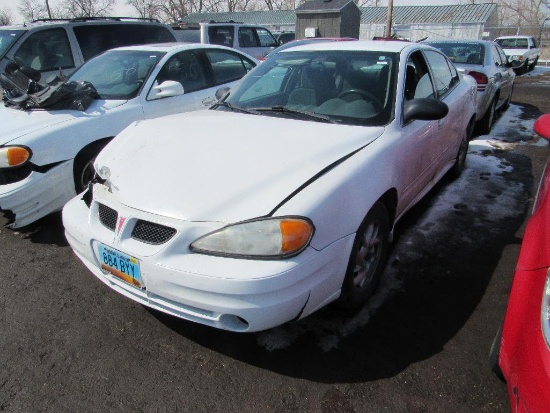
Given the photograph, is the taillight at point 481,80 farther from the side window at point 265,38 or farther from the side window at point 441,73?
the side window at point 265,38

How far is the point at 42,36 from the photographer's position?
653cm

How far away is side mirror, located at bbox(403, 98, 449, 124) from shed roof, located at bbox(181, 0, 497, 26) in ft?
119

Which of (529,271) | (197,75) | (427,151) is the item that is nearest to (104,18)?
(197,75)

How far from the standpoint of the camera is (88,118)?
3756 millimetres

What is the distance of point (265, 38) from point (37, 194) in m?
10.9

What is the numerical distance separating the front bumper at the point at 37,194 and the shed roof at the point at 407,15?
35.6m

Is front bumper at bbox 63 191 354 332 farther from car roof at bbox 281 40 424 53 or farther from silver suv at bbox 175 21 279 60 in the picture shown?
silver suv at bbox 175 21 279 60

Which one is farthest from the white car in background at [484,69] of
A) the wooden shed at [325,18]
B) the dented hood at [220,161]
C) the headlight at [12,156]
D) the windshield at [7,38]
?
the wooden shed at [325,18]

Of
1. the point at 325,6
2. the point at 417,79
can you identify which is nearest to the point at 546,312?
the point at 417,79

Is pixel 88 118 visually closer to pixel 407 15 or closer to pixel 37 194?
pixel 37 194

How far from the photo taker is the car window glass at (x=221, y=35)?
11.3 m

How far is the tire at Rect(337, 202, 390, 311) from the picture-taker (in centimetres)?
237

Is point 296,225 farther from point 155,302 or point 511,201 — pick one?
point 511,201

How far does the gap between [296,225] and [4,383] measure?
5.44 feet
